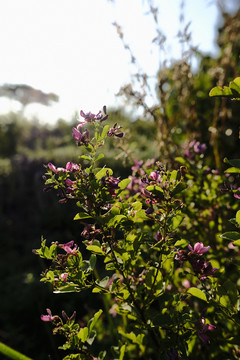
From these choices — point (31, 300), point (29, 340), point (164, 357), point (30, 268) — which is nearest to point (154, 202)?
point (164, 357)

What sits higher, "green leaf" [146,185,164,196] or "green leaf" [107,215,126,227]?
"green leaf" [146,185,164,196]

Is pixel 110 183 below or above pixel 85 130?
below

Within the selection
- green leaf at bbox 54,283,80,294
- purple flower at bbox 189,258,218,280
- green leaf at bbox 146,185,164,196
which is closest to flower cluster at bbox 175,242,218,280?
purple flower at bbox 189,258,218,280

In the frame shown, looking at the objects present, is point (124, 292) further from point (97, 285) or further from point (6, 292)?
point (6, 292)

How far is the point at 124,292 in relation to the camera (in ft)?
3.26

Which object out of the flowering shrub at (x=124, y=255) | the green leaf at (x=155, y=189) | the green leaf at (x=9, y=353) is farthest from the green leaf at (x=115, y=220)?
the green leaf at (x=9, y=353)

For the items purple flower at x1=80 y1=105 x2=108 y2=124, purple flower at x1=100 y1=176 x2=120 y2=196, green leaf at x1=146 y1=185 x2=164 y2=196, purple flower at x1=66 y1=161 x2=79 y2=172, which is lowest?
green leaf at x1=146 y1=185 x2=164 y2=196

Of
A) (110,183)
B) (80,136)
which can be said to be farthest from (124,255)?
(80,136)

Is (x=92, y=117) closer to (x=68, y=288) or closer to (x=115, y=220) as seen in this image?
(x=115, y=220)

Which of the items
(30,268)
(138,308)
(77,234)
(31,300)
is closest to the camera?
(138,308)

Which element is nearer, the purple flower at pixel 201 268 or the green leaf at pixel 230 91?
the green leaf at pixel 230 91

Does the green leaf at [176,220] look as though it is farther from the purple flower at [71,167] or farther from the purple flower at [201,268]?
the purple flower at [71,167]

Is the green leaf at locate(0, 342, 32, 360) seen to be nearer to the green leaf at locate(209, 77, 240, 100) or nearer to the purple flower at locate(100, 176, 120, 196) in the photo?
the purple flower at locate(100, 176, 120, 196)

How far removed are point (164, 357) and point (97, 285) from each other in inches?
12.0
